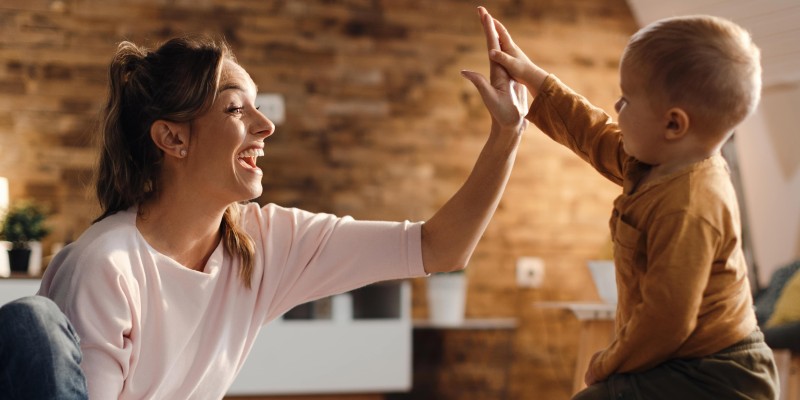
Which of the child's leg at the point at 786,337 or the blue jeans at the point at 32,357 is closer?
the blue jeans at the point at 32,357

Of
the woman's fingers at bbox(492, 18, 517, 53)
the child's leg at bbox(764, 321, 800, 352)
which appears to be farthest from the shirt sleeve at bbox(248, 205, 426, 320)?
the child's leg at bbox(764, 321, 800, 352)

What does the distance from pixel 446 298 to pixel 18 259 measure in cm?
186

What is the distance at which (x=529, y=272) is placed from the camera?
469 centimetres

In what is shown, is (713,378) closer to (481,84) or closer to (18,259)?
(481,84)

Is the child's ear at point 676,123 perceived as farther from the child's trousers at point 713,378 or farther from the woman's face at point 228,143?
the woman's face at point 228,143

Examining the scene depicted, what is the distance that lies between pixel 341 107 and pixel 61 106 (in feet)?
4.17

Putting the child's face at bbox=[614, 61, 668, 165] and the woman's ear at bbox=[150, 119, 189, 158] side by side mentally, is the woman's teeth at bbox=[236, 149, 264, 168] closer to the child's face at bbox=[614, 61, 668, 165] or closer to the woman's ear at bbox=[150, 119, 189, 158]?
the woman's ear at bbox=[150, 119, 189, 158]

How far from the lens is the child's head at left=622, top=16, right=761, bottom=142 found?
4.28ft

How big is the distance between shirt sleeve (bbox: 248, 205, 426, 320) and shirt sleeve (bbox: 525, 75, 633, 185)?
32cm

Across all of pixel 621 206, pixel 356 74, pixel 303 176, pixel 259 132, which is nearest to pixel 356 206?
pixel 303 176

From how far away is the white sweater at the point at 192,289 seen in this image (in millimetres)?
1515


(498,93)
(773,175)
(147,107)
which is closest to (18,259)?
(147,107)

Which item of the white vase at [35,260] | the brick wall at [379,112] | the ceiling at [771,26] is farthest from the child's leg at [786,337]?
the white vase at [35,260]

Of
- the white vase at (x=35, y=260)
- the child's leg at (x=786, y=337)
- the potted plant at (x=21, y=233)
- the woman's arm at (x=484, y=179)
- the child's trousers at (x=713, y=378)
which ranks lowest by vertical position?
the child's leg at (x=786, y=337)
